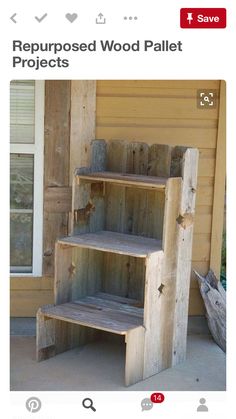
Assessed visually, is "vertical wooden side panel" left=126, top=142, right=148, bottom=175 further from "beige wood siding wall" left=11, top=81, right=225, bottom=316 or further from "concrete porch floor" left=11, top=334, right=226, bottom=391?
"concrete porch floor" left=11, top=334, right=226, bottom=391

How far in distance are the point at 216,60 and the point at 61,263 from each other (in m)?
Result: 1.86

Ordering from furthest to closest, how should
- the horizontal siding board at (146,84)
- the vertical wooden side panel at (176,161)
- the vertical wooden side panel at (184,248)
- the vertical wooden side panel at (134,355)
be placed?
1. the horizontal siding board at (146,84)
2. the vertical wooden side panel at (176,161)
3. the vertical wooden side panel at (184,248)
4. the vertical wooden side panel at (134,355)

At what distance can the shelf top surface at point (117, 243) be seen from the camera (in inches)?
118

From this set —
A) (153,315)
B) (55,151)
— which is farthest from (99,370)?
(55,151)

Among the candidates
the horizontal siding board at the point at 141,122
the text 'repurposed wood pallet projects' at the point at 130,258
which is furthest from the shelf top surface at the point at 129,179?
the horizontal siding board at the point at 141,122

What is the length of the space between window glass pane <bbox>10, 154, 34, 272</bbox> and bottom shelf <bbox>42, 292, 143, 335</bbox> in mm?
435

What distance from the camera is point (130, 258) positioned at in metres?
3.52

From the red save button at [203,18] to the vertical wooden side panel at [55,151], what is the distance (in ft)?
6.28

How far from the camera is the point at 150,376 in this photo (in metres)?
3.10

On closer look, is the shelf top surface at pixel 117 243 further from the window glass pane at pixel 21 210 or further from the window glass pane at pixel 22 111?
the window glass pane at pixel 22 111

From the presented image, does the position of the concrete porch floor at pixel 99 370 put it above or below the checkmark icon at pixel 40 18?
below

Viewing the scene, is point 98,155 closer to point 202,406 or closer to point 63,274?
point 63,274
